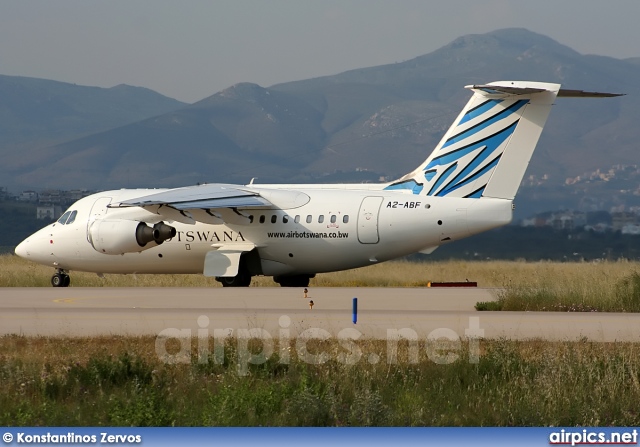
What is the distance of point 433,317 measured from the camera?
898 inches

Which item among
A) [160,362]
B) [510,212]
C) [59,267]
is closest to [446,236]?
[510,212]

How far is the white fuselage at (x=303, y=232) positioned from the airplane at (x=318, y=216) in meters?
0.03

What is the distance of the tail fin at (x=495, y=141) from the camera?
32188 mm

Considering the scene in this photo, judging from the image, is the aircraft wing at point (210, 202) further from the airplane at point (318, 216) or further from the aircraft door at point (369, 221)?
the aircraft door at point (369, 221)

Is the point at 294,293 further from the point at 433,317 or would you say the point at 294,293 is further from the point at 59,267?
the point at 59,267

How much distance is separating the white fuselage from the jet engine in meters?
0.72

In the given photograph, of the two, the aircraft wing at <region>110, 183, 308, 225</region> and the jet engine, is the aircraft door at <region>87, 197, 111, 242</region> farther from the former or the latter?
the jet engine

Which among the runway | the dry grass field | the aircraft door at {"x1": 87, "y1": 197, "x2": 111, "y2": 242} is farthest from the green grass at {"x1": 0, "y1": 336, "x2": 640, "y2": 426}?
the aircraft door at {"x1": 87, "y1": 197, "x2": 111, "y2": 242}

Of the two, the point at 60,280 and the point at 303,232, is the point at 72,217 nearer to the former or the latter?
the point at 60,280

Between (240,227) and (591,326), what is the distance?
15.8m

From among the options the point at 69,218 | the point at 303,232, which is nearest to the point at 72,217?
the point at 69,218

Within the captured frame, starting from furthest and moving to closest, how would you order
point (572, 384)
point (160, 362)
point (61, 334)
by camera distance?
point (61, 334), point (160, 362), point (572, 384)

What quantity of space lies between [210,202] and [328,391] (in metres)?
19.2

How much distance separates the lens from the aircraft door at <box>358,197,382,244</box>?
33125mm
